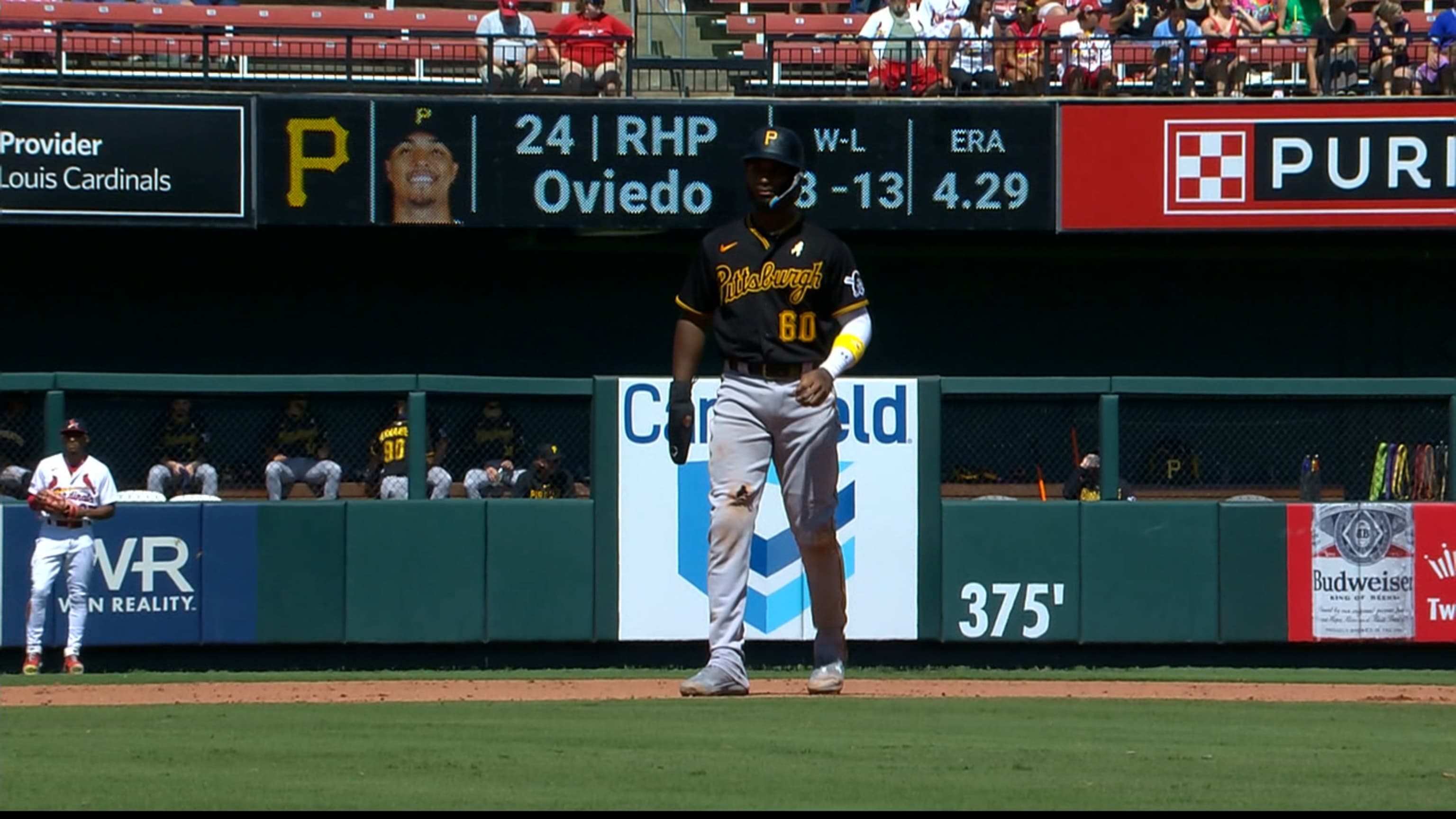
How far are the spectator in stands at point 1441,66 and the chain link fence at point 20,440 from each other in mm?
10280

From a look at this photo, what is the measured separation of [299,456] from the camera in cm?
1155

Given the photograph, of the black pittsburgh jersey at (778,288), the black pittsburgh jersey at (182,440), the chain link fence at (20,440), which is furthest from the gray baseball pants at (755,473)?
the chain link fence at (20,440)

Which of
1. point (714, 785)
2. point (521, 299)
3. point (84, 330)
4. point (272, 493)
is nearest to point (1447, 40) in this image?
point (521, 299)

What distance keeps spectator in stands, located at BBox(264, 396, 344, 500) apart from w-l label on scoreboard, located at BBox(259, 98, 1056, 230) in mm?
3567

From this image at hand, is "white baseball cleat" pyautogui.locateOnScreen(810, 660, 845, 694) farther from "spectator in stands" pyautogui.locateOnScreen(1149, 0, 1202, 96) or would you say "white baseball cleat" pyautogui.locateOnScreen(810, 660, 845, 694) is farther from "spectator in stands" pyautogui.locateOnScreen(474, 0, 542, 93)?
"spectator in stands" pyautogui.locateOnScreen(1149, 0, 1202, 96)

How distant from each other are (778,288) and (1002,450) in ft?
18.2

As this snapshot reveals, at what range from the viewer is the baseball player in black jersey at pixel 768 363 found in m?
6.71

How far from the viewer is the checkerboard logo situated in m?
15.2

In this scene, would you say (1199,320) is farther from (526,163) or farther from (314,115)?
(314,115)

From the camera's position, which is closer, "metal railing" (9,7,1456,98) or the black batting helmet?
the black batting helmet

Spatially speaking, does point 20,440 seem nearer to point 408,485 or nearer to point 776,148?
point 408,485

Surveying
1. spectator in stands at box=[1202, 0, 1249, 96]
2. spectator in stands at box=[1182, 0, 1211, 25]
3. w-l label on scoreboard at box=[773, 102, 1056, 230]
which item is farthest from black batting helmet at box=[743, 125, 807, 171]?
spectator in stands at box=[1182, 0, 1211, 25]

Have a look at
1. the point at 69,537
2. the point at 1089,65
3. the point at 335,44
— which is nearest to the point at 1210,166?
the point at 1089,65

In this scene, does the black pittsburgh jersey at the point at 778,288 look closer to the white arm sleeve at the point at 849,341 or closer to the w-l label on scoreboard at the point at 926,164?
the white arm sleeve at the point at 849,341
